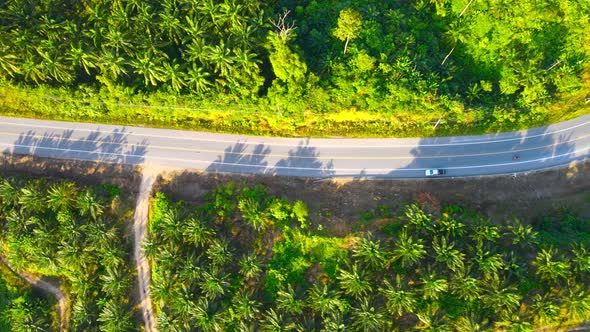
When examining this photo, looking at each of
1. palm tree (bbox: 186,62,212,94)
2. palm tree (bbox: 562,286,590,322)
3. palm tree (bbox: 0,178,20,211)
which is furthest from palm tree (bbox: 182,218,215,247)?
palm tree (bbox: 562,286,590,322)

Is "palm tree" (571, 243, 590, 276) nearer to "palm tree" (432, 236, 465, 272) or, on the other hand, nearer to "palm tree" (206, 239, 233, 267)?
"palm tree" (432, 236, 465, 272)

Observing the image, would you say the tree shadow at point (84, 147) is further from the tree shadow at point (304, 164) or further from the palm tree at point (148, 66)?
the tree shadow at point (304, 164)

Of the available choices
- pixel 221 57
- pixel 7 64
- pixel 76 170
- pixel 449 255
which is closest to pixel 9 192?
pixel 76 170

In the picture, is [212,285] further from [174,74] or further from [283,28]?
[283,28]

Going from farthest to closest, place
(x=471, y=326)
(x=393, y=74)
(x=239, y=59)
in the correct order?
(x=393, y=74) < (x=239, y=59) < (x=471, y=326)

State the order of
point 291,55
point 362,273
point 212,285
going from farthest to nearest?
point 291,55 → point 212,285 → point 362,273

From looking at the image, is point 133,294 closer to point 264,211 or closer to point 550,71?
point 264,211

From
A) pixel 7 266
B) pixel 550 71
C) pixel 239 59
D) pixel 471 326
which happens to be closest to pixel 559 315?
pixel 471 326

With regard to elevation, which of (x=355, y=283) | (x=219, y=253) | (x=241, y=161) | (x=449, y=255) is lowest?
(x=219, y=253)
